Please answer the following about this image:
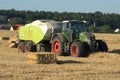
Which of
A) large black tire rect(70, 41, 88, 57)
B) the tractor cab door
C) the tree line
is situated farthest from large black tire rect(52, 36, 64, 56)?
the tree line

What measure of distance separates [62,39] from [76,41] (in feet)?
4.30

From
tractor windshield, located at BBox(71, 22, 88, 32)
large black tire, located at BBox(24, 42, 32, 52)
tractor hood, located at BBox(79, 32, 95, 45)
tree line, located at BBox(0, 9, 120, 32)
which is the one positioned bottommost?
tree line, located at BBox(0, 9, 120, 32)

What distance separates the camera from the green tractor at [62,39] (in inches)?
918

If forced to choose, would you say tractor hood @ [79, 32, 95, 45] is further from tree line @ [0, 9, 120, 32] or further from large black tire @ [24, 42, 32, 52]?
tree line @ [0, 9, 120, 32]

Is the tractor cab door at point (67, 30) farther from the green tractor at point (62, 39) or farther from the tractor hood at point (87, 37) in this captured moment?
the tractor hood at point (87, 37)

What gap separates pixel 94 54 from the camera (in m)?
23.2

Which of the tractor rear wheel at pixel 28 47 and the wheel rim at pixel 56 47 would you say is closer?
the wheel rim at pixel 56 47

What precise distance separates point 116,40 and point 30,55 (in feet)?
71.8

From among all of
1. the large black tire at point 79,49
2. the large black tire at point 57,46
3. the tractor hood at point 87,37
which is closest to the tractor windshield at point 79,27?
the tractor hood at point 87,37

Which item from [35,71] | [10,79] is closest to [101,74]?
[35,71]

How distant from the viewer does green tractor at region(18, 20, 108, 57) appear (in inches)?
918

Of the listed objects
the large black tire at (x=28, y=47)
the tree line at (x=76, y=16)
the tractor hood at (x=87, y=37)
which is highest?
the tractor hood at (x=87, y=37)

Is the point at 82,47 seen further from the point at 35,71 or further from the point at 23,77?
the point at 23,77

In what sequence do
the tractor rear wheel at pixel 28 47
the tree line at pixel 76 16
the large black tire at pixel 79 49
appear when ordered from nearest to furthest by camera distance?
1. the large black tire at pixel 79 49
2. the tractor rear wheel at pixel 28 47
3. the tree line at pixel 76 16
